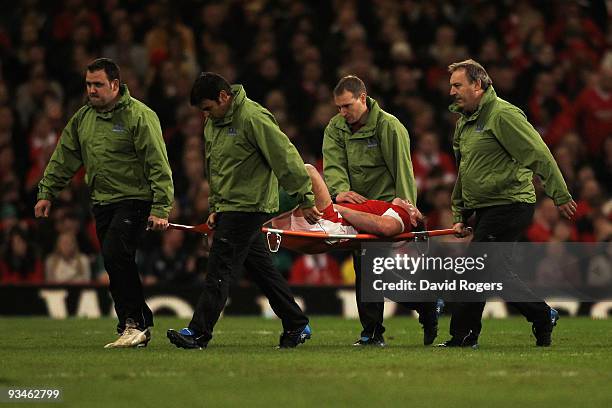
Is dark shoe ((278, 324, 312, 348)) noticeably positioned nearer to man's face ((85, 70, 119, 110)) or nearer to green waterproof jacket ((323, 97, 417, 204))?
green waterproof jacket ((323, 97, 417, 204))

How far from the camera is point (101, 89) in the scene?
456 inches

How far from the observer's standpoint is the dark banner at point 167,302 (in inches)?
696

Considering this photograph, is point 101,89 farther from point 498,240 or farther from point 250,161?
point 498,240

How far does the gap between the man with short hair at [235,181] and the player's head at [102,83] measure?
889 mm

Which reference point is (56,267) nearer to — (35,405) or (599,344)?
(599,344)

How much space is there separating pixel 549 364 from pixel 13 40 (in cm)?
1360

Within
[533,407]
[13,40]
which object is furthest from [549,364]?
[13,40]

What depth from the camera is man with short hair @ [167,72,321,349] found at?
10953mm

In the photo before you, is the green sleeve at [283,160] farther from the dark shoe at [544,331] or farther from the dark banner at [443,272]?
the dark shoe at [544,331]

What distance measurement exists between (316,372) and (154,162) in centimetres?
275

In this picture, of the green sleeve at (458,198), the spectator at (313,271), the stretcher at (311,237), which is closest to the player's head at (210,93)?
the stretcher at (311,237)

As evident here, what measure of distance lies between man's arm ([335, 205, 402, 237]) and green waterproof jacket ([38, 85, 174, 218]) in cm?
151

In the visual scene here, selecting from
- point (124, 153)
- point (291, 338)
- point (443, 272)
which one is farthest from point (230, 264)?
point (443, 272)

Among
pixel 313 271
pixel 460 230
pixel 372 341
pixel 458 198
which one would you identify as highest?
pixel 458 198
